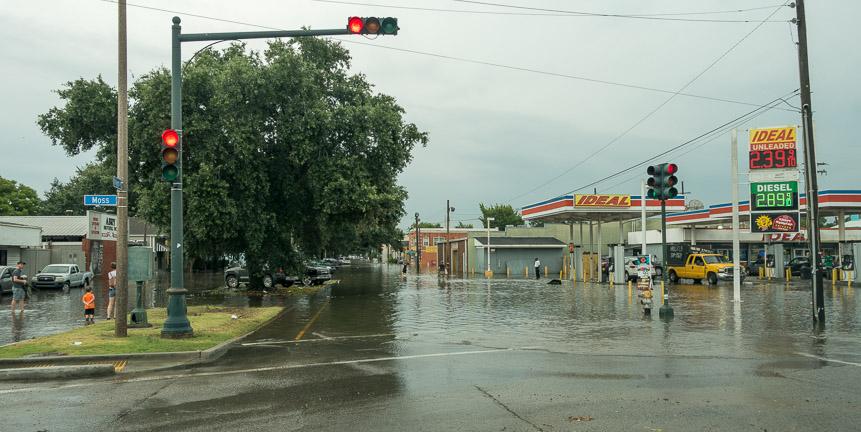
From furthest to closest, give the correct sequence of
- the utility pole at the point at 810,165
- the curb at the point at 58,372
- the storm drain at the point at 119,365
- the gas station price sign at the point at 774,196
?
the gas station price sign at the point at 774,196 < the utility pole at the point at 810,165 < the storm drain at the point at 119,365 < the curb at the point at 58,372

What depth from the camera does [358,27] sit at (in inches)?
424

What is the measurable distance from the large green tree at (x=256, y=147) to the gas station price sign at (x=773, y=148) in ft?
47.9

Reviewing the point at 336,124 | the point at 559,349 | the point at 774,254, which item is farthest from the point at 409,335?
the point at 774,254

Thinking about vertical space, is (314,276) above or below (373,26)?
below

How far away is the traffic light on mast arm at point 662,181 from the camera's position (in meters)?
17.3

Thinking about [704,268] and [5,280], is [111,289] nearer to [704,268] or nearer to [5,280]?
[5,280]

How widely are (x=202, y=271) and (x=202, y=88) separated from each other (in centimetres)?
4718

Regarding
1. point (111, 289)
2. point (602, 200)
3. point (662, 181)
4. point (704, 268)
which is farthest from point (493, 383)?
point (602, 200)

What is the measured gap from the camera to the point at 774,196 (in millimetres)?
20000

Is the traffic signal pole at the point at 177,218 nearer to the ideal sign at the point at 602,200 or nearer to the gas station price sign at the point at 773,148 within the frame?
the gas station price sign at the point at 773,148

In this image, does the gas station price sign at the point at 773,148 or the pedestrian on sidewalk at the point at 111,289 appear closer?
the pedestrian on sidewalk at the point at 111,289

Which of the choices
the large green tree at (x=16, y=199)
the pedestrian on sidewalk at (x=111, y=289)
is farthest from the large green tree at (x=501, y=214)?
the pedestrian on sidewalk at (x=111, y=289)

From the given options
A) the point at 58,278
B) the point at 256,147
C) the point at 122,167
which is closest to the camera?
the point at 122,167

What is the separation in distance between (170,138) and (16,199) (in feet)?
250
